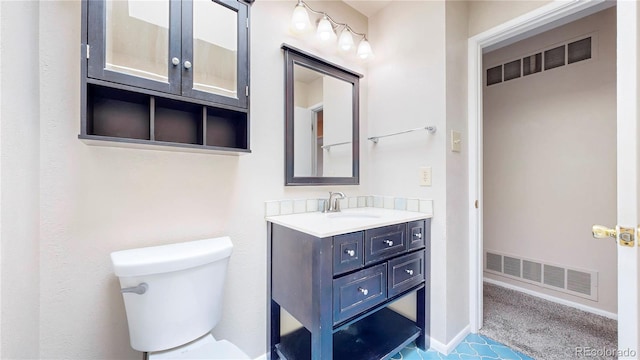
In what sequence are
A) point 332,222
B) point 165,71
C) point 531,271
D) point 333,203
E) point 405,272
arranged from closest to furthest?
point 165,71
point 332,222
point 405,272
point 333,203
point 531,271

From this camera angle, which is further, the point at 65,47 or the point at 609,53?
the point at 609,53

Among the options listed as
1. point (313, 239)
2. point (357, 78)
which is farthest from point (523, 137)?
point (313, 239)

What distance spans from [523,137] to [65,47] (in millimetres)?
3153

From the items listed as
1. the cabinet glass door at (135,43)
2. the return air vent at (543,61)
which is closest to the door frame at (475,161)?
the return air vent at (543,61)

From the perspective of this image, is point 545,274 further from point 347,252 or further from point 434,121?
point 347,252

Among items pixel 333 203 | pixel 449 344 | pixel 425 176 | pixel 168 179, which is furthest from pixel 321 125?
pixel 449 344

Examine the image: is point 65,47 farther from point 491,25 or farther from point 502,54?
point 502,54

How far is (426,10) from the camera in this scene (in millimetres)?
1631

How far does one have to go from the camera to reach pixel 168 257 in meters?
0.95

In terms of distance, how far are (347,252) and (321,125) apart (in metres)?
0.91

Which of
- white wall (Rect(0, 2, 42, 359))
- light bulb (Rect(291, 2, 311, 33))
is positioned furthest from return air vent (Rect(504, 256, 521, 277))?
white wall (Rect(0, 2, 42, 359))

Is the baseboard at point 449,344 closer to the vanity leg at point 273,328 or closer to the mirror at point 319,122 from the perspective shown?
the vanity leg at point 273,328

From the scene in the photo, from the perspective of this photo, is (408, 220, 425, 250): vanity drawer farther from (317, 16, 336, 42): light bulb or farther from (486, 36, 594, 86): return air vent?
(486, 36, 594, 86): return air vent

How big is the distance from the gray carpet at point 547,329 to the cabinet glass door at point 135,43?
2.40 meters
